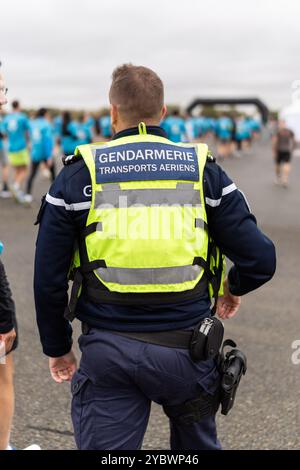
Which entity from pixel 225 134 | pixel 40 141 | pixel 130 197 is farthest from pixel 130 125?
pixel 225 134

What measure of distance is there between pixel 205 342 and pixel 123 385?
0.32 m

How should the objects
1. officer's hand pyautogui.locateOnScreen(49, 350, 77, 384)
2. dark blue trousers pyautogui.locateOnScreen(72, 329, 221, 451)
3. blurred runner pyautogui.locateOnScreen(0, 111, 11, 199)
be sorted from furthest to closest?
blurred runner pyautogui.locateOnScreen(0, 111, 11, 199)
officer's hand pyautogui.locateOnScreen(49, 350, 77, 384)
dark blue trousers pyautogui.locateOnScreen(72, 329, 221, 451)

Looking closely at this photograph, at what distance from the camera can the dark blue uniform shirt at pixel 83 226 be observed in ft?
6.97

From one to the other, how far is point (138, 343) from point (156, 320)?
0.10 m

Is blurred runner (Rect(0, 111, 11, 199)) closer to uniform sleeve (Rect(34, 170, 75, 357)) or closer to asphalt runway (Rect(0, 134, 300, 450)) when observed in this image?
asphalt runway (Rect(0, 134, 300, 450))

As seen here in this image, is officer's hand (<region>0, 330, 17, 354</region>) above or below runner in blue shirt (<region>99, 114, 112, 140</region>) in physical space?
above

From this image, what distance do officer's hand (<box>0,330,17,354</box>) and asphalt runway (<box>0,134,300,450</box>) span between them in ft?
2.83

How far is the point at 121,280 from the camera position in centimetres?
213

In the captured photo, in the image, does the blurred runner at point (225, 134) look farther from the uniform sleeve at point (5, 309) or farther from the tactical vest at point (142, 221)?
the tactical vest at point (142, 221)

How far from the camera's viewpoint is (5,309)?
2756 mm


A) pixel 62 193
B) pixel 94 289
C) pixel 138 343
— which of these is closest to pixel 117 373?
pixel 138 343

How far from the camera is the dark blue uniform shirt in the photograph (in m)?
2.12

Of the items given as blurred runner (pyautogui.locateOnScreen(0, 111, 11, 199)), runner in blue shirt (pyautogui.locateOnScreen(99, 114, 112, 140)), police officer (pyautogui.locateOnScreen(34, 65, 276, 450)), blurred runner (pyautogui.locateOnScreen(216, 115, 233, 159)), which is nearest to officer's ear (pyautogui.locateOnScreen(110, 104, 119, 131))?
police officer (pyautogui.locateOnScreen(34, 65, 276, 450))
